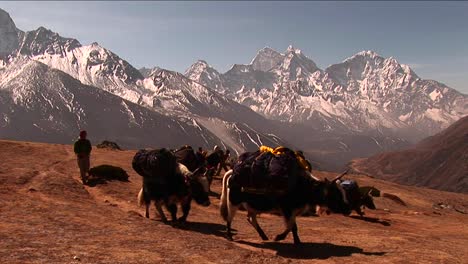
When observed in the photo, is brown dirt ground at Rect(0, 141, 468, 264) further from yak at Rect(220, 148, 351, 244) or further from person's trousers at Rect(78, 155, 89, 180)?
person's trousers at Rect(78, 155, 89, 180)

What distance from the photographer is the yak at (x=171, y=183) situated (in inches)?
645

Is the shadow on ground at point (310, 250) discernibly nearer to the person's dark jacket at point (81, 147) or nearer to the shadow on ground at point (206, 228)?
the shadow on ground at point (206, 228)

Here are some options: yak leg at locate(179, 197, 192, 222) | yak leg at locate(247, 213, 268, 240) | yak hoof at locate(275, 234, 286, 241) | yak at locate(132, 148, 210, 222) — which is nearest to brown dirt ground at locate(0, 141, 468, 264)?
yak hoof at locate(275, 234, 286, 241)

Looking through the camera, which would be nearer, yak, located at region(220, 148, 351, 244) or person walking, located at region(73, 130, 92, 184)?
yak, located at region(220, 148, 351, 244)

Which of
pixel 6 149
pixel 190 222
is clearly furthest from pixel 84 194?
pixel 6 149

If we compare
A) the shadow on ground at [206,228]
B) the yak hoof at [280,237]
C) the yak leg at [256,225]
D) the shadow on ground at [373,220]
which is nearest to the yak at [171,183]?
the shadow on ground at [206,228]

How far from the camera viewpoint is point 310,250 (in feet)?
43.5

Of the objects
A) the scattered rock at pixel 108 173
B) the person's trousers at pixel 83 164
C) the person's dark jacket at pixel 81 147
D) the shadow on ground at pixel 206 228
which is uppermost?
the person's dark jacket at pixel 81 147

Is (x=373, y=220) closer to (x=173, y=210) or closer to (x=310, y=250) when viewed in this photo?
(x=310, y=250)

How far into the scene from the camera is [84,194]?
73.0 ft

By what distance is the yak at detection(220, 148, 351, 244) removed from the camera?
13.4 meters

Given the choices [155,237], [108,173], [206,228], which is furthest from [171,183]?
[108,173]

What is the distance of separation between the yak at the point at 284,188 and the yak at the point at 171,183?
244 centimetres

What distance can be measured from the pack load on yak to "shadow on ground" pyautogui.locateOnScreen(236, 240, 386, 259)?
1748mm
